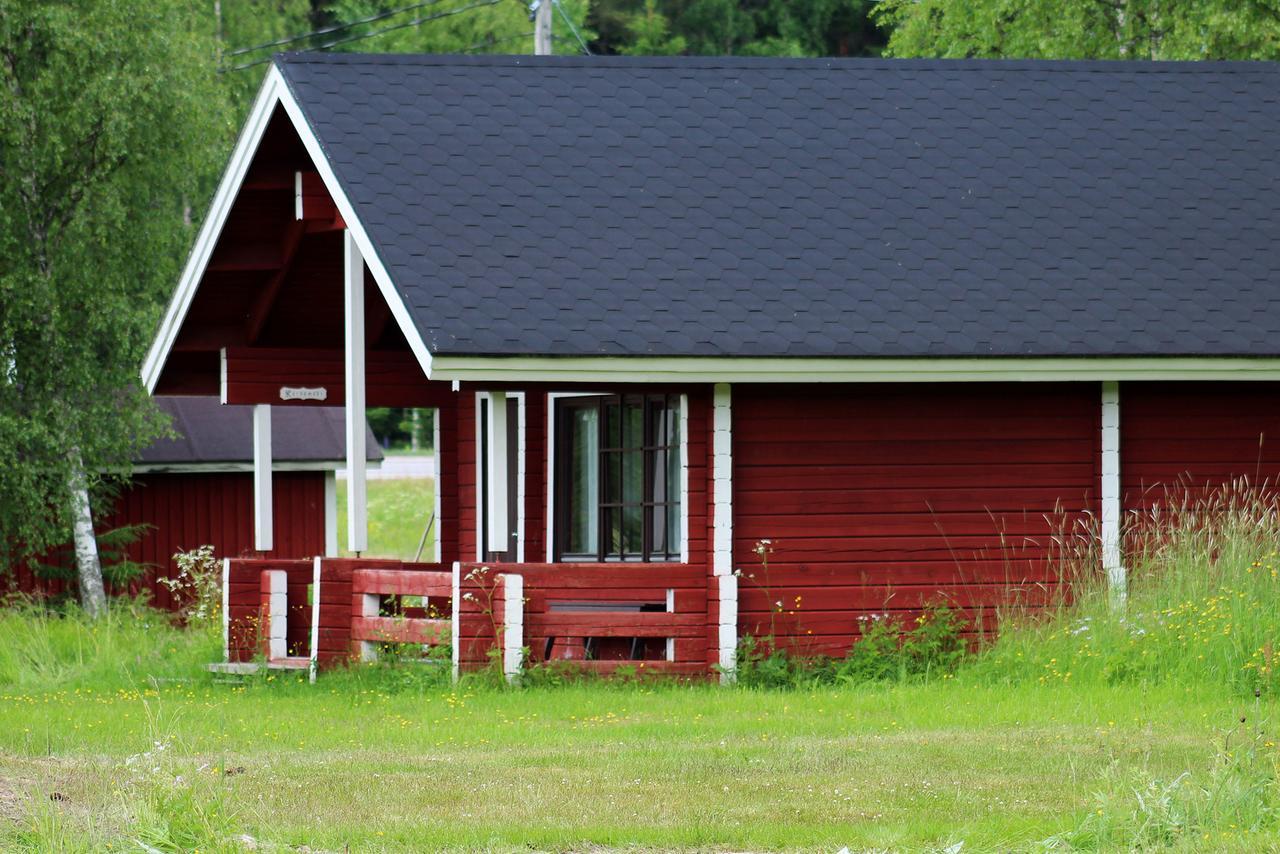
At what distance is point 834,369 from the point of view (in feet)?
45.7

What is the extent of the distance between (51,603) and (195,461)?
8.03 ft

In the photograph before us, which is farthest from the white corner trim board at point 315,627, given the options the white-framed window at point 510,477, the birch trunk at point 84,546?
the birch trunk at point 84,546

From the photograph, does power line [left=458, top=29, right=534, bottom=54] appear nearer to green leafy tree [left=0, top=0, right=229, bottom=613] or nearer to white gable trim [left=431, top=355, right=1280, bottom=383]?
green leafy tree [left=0, top=0, right=229, bottom=613]

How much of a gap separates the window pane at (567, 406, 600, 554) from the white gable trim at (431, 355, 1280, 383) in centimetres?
269

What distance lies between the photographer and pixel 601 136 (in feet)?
52.6

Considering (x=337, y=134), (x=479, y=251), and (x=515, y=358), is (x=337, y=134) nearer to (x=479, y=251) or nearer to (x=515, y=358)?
(x=479, y=251)

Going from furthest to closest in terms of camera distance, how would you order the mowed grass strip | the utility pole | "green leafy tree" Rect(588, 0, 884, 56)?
"green leafy tree" Rect(588, 0, 884, 56) < the utility pole < the mowed grass strip

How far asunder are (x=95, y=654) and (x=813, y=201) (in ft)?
23.4

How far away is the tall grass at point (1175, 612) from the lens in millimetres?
12656

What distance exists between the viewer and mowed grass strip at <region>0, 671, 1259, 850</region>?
8.22m

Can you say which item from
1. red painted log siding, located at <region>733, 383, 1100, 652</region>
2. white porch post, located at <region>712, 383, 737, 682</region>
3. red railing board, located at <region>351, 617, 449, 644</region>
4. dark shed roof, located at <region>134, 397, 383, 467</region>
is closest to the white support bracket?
red railing board, located at <region>351, 617, 449, 644</region>

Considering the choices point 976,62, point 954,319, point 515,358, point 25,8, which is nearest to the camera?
point 515,358

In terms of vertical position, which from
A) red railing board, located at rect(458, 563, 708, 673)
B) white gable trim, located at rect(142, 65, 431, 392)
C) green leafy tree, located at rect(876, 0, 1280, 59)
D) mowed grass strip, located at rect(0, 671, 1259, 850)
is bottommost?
mowed grass strip, located at rect(0, 671, 1259, 850)

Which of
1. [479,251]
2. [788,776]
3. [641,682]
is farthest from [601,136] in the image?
[788,776]
